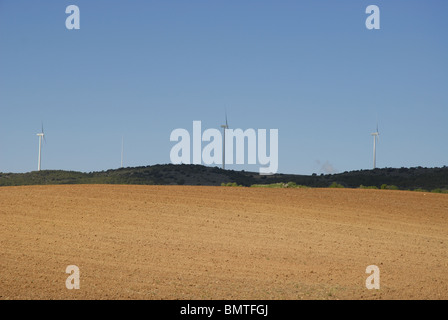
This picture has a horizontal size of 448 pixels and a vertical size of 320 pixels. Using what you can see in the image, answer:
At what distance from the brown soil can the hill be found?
1056 inches

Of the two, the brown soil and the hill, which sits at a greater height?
the hill

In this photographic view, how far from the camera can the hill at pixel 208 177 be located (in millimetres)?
55719

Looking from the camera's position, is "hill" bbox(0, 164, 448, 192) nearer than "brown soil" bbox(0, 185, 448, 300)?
No

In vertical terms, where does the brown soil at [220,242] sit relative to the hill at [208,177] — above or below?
below

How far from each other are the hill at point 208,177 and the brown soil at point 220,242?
88.0 feet

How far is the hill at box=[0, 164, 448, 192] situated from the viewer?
55719 millimetres

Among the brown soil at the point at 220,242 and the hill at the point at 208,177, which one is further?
the hill at the point at 208,177

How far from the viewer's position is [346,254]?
16.9 metres

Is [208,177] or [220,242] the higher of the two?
[208,177]

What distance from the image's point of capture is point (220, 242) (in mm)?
17891

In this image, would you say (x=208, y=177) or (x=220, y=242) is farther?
(x=208, y=177)

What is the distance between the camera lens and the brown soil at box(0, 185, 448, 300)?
42.0ft

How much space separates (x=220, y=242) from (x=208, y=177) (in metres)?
42.5

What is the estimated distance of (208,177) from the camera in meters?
60.4
